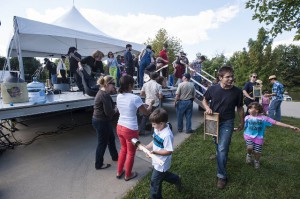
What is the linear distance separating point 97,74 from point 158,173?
4.97 m

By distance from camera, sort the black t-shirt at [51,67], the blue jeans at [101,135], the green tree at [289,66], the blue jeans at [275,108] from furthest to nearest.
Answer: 1. the green tree at [289,66]
2. the black t-shirt at [51,67]
3. the blue jeans at [275,108]
4. the blue jeans at [101,135]

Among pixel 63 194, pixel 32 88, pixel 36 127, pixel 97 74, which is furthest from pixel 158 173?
pixel 36 127

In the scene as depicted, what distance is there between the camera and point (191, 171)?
356cm

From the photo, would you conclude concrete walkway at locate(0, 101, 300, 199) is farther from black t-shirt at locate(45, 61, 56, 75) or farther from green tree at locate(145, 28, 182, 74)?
green tree at locate(145, 28, 182, 74)

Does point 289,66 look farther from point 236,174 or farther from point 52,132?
point 52,132

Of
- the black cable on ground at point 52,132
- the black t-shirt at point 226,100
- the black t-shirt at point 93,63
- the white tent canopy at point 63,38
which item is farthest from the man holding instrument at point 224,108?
the white tent canopy at point 63,38

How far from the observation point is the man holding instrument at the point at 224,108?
2998 millimetres

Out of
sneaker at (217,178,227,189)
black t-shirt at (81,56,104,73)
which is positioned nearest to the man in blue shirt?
sneaker at (217,178,227,189)

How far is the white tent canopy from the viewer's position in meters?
7.54

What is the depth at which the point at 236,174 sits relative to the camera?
346 cm

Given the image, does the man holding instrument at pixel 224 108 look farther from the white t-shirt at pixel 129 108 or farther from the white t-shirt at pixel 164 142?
the white t-shirt at pixel 129 108

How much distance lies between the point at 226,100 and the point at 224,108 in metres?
0.13

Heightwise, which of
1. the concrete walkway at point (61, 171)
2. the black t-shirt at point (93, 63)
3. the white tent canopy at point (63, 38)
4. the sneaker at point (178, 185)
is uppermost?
the white tent canopy at point (63, 38)

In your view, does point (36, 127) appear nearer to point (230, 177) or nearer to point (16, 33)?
point (16, 33)
